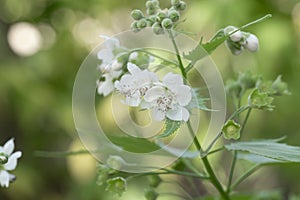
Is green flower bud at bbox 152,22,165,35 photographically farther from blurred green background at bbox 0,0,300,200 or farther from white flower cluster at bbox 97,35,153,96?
blurred green background at bbox 0,0,300,200

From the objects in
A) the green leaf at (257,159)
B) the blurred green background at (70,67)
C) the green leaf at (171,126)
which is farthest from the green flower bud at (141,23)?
the blurred green background at (70,67)

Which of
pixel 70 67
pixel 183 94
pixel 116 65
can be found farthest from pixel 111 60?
pixel 70 67

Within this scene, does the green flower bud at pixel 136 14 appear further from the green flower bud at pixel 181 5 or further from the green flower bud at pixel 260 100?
the green flower bud at pixel 260 100

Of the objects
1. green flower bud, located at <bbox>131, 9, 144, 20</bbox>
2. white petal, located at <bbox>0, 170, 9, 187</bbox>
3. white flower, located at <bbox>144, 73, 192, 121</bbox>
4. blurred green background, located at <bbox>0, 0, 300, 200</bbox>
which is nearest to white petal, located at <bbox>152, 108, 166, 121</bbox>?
white flower, located at <bbox>144, 73, 192, 121</bbox>

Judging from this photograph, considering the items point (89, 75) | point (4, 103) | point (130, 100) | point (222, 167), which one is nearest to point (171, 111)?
point (130, 100)

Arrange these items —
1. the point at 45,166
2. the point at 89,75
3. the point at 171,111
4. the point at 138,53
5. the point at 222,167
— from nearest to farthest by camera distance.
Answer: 1. the point at 171,111
2. the point at 138,53
3. the point at 89,75
4. the point at 222,167
5. the point at 45,166

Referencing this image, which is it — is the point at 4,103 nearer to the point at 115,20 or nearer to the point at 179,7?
the point at 115,20
